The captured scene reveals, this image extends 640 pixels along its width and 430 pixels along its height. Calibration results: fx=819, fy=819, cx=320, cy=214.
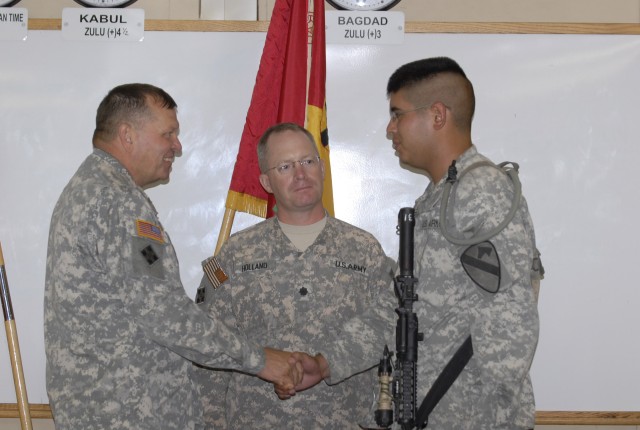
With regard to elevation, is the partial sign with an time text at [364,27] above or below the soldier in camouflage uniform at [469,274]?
above

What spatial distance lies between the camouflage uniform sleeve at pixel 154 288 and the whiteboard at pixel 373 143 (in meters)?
1.25

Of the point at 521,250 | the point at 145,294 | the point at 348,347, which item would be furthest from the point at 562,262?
the point at 145,294

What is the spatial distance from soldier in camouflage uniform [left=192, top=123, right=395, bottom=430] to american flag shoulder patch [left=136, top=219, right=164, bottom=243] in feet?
2.09

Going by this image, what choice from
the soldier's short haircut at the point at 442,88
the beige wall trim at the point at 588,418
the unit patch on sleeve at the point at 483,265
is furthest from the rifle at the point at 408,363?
the beige wall trim at the point at 588,418

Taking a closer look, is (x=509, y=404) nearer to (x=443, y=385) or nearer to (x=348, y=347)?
(x=443, y=385)

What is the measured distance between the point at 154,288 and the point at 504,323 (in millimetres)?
1051

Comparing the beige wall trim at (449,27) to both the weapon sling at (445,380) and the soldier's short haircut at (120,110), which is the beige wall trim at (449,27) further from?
the weapon sling at (445,380)

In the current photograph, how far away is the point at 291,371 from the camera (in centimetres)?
289

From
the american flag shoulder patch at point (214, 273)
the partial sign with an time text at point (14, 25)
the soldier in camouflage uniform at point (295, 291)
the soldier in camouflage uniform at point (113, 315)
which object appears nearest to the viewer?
the soldier in camouflage uniform at point (113, 315)

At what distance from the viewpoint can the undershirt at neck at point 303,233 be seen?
3209 millimetres

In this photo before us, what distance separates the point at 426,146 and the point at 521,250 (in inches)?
21.6

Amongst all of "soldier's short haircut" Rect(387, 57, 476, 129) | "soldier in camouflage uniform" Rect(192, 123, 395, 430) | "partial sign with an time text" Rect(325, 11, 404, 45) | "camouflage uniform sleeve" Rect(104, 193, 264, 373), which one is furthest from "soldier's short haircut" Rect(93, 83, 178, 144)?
"partial sign with an time text" Rect(325, 11, 404, 45)

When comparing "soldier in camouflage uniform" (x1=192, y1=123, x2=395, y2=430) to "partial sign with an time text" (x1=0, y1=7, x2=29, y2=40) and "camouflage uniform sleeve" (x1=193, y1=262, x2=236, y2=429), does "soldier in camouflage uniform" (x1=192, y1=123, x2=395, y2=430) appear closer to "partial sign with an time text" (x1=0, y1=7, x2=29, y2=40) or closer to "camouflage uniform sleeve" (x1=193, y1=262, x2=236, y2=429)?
"camouflage uniform sleeve" (x1=193, y1=262, x2=236, y2=429)

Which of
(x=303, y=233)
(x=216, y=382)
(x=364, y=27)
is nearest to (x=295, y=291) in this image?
(x=303, y=233)
